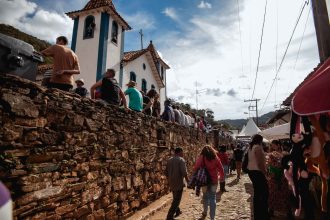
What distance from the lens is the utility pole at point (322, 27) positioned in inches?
151

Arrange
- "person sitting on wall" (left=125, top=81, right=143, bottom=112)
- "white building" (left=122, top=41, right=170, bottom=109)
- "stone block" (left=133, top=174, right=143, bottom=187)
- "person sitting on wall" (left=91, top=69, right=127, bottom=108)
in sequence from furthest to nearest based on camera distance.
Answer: "white building" (left=122, top=41, right=170, bottom=109), "person sitting on wall" (left=125, top=81, right=143, bottom=112), "stone block" (left=133, top=174, right=143, bottom=187), "person sitting on wall" (left=91, top=69, right=127, bottom=108)

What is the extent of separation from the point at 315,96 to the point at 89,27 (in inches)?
675

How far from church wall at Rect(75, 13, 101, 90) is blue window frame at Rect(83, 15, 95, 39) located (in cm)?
23

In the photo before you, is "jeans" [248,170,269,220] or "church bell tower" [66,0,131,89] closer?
"jeans" [248,170,269,220]

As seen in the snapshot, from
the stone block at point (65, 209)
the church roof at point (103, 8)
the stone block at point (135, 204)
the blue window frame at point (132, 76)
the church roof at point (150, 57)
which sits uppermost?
the church roof at point (103, 8)

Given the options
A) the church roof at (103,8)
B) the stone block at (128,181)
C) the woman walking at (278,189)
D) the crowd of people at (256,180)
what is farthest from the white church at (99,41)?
the woman walking at (278,189)

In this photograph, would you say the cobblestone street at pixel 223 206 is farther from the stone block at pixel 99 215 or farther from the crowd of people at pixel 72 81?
the crowd of people at pixel 72 81

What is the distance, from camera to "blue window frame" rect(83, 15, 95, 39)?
1663 cm

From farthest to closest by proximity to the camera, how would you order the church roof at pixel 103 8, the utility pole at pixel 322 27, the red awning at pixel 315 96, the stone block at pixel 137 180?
the church roof at pixel 103 8, the stone block at pixel 137 180, the utility pole at pixel 322 27, the red awning at pixel 315 96

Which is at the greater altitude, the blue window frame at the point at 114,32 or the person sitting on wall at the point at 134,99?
the blue window frame at the point at 114,32

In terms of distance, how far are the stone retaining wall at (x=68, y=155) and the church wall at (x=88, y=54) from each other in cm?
954

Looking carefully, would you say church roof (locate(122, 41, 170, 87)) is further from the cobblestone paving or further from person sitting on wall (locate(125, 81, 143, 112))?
the cobblestone paving

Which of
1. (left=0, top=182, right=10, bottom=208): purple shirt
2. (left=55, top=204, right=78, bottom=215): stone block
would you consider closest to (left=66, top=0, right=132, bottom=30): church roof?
(left=55, top=204, right=78, bottom=215): stone block

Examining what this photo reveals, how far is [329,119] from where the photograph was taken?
186 cm
